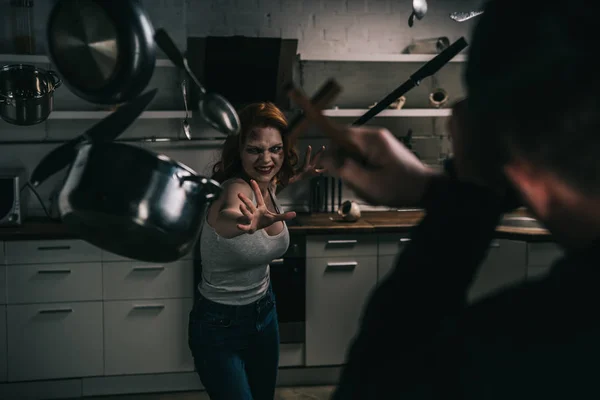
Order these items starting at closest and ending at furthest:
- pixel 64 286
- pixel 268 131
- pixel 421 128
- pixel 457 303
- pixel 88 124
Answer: pixel 457 303, pixel 268 131, pixel 64 286, pixel 88 124, pixel 421 128

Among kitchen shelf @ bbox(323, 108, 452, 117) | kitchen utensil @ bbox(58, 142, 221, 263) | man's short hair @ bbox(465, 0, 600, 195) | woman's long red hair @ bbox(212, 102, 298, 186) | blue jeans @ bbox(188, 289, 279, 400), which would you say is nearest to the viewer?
man's short hair @ bbox(465, 0, 600, 195)

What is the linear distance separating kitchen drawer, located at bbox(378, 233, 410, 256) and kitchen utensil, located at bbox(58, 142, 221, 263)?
126 inches

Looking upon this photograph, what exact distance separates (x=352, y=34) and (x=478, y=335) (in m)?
4.16

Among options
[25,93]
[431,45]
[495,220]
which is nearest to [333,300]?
[431,45]

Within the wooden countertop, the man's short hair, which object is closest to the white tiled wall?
the wooden countertop

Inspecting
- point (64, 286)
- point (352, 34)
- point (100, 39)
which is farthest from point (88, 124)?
point (100, 39)

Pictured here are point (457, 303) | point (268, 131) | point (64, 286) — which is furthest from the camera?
point (64, 286)

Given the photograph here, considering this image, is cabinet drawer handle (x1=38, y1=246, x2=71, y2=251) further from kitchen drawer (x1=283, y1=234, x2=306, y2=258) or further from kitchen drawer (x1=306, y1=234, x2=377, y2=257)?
kitchen drawer (x1=306, y1=234, x2=377, y2=257)

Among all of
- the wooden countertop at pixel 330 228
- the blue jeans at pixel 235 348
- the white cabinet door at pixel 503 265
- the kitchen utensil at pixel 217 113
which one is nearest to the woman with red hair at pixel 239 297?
the blue jeans at pixel 235 348

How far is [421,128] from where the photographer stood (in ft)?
15.7

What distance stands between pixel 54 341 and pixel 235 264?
6.76 ft

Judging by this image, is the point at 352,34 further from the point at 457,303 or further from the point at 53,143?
the point at 457,303

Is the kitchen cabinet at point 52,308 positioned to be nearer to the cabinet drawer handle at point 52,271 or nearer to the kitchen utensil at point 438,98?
the cabinet drawer handle at point 52,271

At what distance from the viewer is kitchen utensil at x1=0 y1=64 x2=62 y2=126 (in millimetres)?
2100
